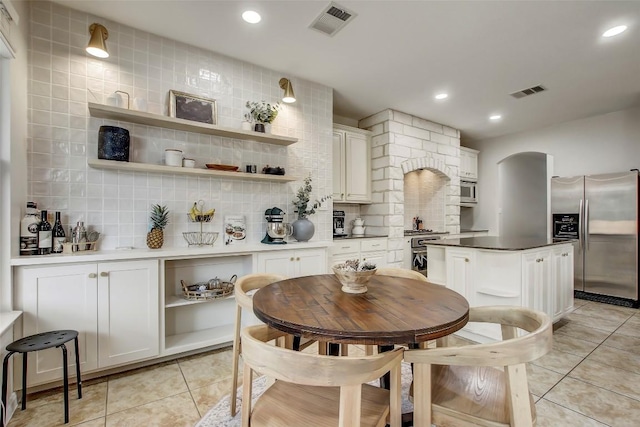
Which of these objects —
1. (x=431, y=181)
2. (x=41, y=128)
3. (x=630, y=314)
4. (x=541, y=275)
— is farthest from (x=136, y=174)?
(x=630, y=314)

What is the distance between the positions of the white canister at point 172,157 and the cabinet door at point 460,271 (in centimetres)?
277

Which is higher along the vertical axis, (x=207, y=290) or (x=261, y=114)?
(x=261, y=114)

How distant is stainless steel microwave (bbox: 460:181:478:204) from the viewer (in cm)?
595

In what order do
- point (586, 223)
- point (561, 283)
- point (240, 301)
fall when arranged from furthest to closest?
1. point (586, 223)
2. point (561, 283)
3. point (240, 301)

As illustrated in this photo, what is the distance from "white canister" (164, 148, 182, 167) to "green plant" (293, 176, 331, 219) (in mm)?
1266

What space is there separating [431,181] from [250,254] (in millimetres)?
4040

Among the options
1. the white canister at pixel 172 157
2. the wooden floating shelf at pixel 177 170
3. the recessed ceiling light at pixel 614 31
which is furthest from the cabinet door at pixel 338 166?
the recessed ceiling light at pixel 614 31

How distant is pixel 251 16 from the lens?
240 centimetres

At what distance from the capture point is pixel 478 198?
20.5 ft

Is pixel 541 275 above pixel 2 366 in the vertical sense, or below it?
above

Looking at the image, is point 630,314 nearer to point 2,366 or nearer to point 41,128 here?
point 2,366

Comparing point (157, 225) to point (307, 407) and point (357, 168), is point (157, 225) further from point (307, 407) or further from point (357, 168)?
point (357, 168)

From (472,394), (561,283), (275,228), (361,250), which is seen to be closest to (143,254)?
(275,228)

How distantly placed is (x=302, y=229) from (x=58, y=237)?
2.01 m
